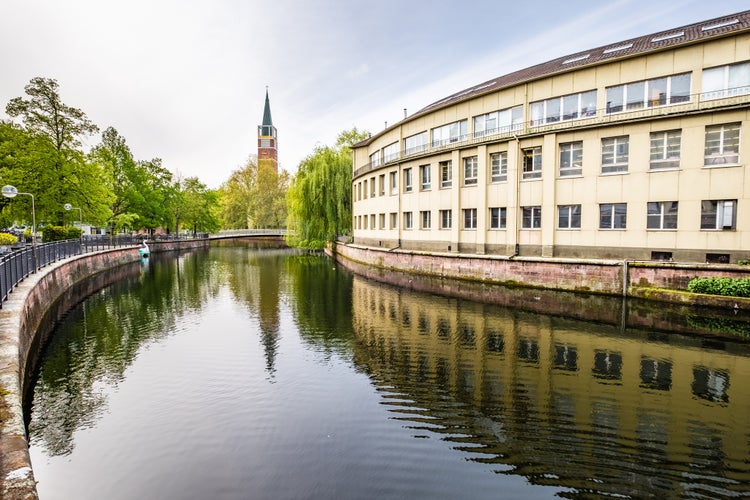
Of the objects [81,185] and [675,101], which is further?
[81,185]

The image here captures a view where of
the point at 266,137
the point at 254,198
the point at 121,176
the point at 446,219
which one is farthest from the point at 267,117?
the point at 446,219

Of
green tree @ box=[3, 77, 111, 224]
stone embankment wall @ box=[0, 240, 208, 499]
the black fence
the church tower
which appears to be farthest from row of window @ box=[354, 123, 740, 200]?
the church tower

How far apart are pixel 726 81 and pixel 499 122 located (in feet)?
38.2

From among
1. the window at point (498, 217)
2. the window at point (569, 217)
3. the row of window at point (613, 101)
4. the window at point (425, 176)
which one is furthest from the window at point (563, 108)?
the window at point (425, 176)

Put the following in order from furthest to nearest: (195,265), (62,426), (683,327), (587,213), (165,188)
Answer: (165,188)
(195,265)
(587,213)
(683,327)
(62,426)

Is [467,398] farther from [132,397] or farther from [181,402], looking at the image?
[132,397]

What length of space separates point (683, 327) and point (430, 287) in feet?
41.7

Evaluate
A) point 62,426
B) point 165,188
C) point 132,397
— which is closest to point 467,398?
point 132,397

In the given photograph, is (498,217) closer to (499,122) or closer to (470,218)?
(470,218)

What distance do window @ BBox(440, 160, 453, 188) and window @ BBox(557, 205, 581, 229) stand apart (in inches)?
335

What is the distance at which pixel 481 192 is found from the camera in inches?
1120

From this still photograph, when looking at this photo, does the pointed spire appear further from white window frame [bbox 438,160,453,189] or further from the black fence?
white window frame [bbox 438,160,453,189]

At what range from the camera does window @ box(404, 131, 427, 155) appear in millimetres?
34312

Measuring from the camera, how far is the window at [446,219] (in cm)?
3121
